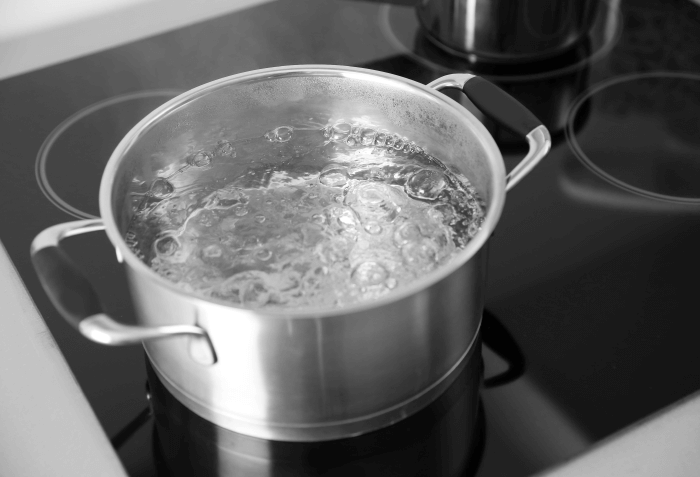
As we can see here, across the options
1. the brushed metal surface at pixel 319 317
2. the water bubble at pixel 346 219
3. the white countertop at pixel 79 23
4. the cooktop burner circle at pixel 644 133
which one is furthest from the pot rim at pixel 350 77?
the white countertop at pixel 79 23

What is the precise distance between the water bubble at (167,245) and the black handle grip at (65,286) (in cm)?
9

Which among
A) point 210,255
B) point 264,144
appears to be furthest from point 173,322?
point 264,144

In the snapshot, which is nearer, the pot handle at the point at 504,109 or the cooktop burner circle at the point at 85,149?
the pot handle at the point at 504,109

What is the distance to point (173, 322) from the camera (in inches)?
21.5

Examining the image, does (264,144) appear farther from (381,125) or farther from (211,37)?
(211,37)

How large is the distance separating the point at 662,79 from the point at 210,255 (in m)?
0.61

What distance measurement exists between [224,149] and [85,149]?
0.75 ft

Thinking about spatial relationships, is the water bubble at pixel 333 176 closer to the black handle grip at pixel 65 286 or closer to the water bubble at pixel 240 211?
the water bubble at pixel 240 211

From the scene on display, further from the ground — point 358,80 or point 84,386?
point 358,80

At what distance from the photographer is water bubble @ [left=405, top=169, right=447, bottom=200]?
692 mm

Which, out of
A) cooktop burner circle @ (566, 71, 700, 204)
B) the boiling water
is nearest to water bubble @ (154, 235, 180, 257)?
the boiling water

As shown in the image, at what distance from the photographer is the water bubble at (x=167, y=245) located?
2.10ft

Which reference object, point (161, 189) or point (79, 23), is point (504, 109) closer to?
point (161, 189)

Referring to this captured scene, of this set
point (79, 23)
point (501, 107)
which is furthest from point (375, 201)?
point (79, 23)
